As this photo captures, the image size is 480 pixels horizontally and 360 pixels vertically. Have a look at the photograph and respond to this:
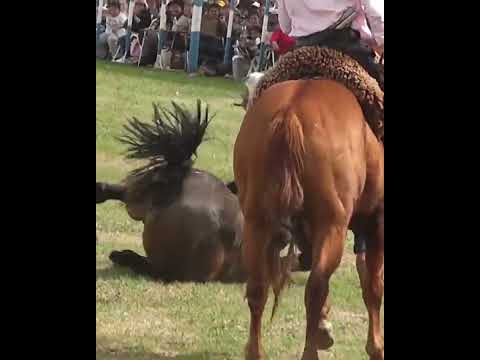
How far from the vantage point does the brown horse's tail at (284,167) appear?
3804 mm

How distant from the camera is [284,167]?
381 centimetres

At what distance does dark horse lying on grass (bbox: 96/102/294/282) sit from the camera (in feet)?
17.1

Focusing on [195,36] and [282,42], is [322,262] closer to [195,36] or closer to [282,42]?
[282,42]

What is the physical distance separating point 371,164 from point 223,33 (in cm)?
326

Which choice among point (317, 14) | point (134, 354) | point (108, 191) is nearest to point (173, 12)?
point (108, 191)

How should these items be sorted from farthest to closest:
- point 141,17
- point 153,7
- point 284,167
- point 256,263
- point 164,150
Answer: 1. point 141,17
2. point 153,7
3. point 164,150
4. point 256,263
5. point 284,167

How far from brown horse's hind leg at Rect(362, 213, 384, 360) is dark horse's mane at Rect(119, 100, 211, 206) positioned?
1.24m

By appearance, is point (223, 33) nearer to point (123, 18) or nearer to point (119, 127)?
point (123, 18)

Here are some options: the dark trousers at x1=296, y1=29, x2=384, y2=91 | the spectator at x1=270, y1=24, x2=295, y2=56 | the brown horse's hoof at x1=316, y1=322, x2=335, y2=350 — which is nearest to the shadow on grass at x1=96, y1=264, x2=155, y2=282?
the brown horse's hoof at x1=316, y1=322, x2=335, y2=350

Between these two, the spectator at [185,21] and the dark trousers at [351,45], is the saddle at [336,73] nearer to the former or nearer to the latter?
the dark trousers at [351,45]

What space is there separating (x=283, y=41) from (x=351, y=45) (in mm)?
395

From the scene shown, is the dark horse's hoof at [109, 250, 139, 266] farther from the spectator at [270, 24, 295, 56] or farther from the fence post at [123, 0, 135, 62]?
the fence post at [123, 0, 135, 62]

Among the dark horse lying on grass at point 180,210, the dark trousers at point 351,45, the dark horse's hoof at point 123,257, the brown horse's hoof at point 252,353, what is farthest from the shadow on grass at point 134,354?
the dark trousers at point 351,45
